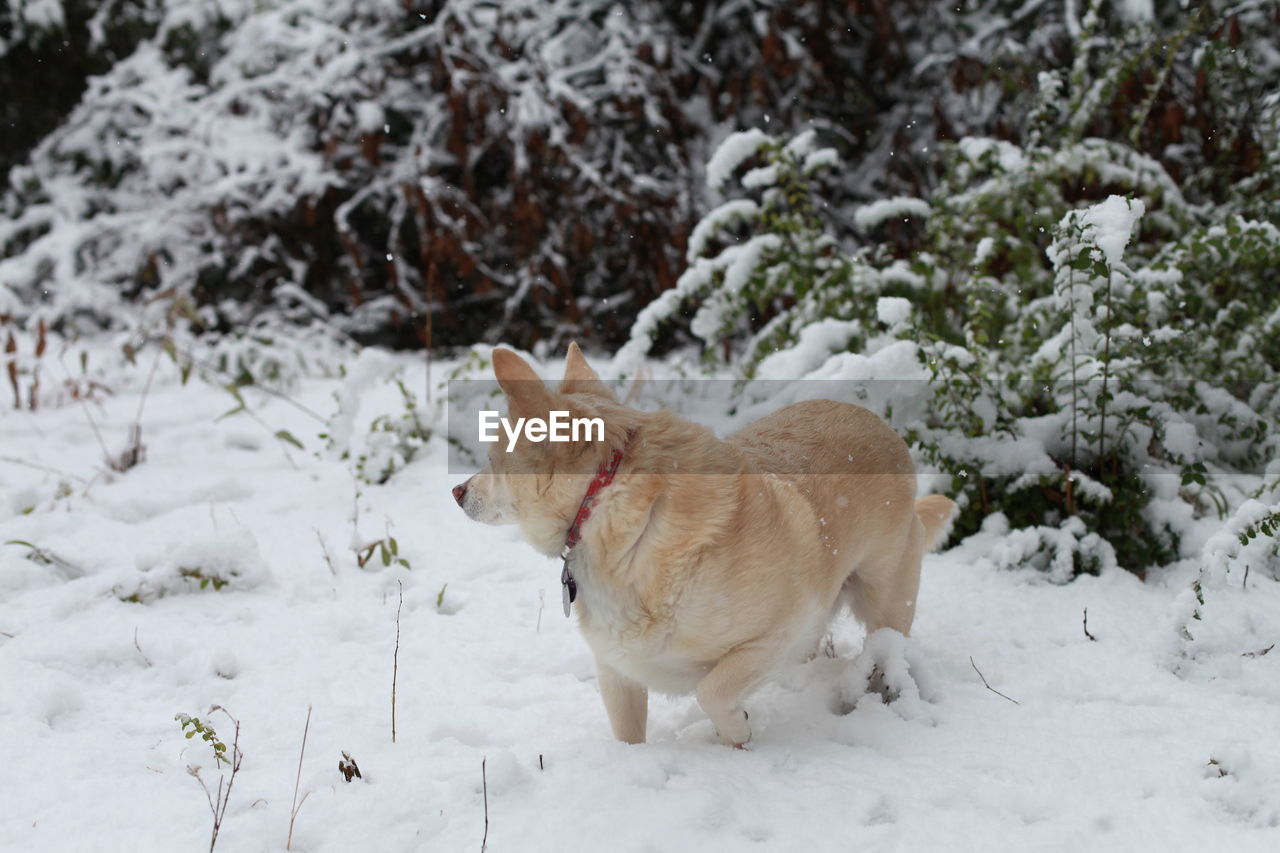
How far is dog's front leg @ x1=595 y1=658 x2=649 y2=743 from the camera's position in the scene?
2371mm

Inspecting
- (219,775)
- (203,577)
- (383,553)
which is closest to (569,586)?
(219,775)

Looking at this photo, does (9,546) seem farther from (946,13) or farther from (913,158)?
(946,13)

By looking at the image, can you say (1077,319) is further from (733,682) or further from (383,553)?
(383,553)

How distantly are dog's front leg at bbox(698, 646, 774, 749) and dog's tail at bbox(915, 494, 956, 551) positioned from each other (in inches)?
41.3

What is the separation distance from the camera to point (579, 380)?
98.2 inches

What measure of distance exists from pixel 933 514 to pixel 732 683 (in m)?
1.22

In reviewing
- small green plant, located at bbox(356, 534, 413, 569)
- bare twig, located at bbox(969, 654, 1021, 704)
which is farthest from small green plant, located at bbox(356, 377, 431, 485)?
Answer: bare twig, located at bbox(969, 654, 1021, 704)

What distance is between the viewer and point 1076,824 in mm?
1938

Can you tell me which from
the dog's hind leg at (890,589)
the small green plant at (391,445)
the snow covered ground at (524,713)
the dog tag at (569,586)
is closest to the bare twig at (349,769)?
the snow covered ground at (524,713)

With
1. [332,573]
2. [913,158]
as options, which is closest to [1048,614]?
[332,573]

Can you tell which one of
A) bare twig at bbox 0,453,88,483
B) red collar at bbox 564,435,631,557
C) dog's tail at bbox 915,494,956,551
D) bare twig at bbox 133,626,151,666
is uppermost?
red collar at bbox 564,435,631,557
